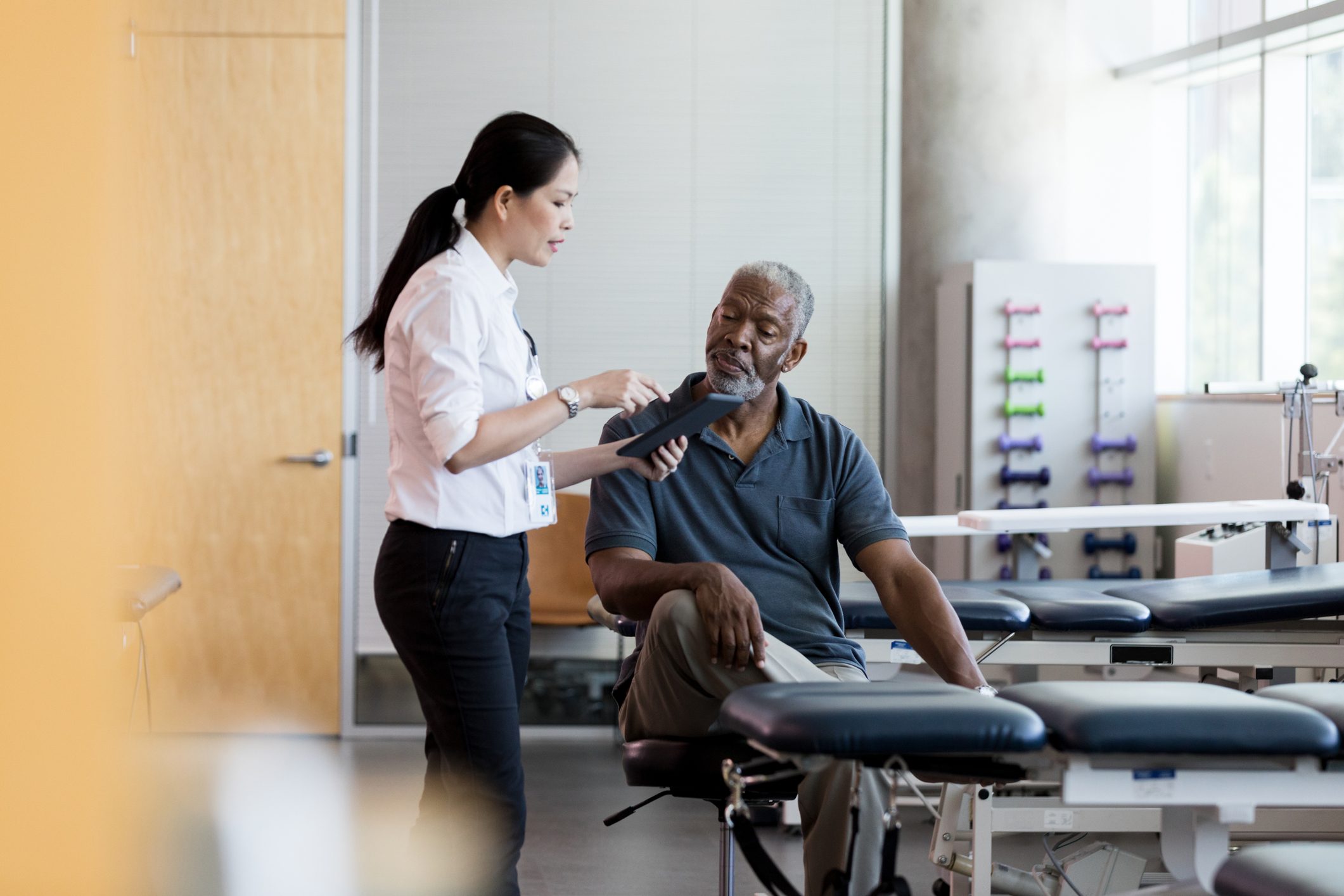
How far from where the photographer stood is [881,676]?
10.6 ft

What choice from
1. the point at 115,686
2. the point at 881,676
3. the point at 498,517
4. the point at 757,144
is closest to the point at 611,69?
the point at 757,144

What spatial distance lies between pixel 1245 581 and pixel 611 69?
8.79ft

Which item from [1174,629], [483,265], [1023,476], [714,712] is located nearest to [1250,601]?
[1174,629]

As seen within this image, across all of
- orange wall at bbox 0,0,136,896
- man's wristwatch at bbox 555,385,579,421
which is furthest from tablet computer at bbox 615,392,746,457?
orange wall at bbox 0,0,136,896

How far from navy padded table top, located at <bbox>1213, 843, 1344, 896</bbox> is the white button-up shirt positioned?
97cm

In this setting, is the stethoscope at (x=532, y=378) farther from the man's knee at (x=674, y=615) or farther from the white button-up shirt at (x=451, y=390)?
the man's knee at (x=674, y=615)

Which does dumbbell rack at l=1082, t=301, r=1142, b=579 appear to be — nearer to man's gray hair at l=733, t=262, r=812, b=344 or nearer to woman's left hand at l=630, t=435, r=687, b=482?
man's gray hair at l=733, t=262, r=812, b=344

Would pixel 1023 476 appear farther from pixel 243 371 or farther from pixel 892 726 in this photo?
pixel 892 726

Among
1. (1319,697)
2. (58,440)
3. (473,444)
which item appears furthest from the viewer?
(473,444)

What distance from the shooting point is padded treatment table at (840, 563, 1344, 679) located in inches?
110

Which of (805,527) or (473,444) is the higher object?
(473,444)

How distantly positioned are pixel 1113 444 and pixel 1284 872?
3.30 meters

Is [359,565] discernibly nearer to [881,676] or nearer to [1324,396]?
[881,676]

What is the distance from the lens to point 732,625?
71.8 inches
